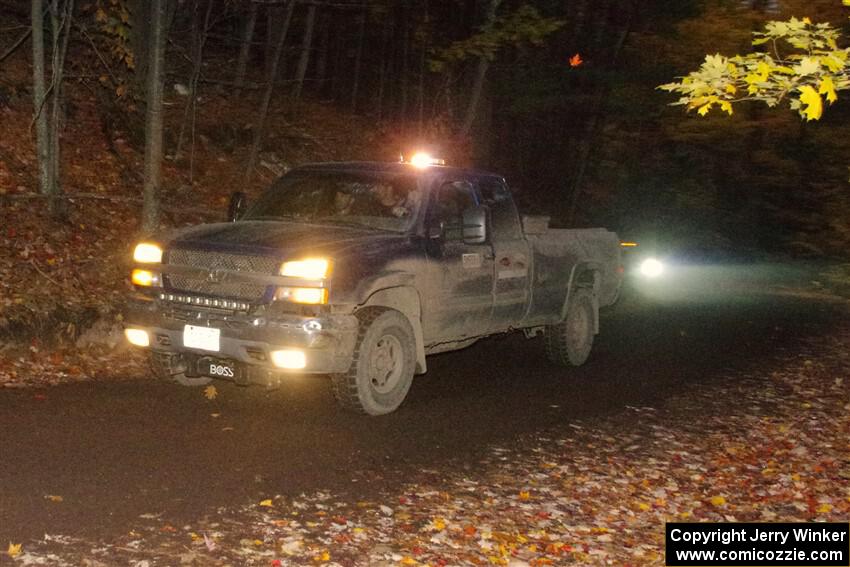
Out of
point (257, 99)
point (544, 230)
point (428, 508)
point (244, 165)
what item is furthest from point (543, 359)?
point (257, 99)

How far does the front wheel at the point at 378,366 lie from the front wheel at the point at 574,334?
2.92m

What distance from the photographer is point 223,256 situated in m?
7.42

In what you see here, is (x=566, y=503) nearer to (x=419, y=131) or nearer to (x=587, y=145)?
(x=419, y=131)

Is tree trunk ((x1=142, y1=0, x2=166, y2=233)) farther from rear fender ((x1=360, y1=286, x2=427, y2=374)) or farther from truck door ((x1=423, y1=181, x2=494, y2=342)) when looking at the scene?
rear fender ((x1=360, y1=286, x2=427, y2=374))

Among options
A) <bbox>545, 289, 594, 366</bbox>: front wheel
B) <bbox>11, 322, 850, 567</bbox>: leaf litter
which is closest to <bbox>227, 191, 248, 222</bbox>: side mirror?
<bbox>11, 322, 850, 567</bbox>: leaf litter

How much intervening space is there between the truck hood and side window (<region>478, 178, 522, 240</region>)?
1514 millimetres

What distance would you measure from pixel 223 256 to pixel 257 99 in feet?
50.2

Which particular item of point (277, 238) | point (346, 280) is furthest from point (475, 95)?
point (346, 280)

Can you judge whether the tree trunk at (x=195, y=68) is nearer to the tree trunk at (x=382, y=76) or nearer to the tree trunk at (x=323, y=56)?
the tree trunk at (x=382, y=76)

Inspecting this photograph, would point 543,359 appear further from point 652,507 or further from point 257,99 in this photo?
point 257,99

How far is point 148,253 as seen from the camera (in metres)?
7.84

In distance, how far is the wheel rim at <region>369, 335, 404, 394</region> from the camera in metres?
7.83

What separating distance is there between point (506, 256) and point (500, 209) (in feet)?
1.55

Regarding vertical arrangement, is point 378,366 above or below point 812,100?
below
